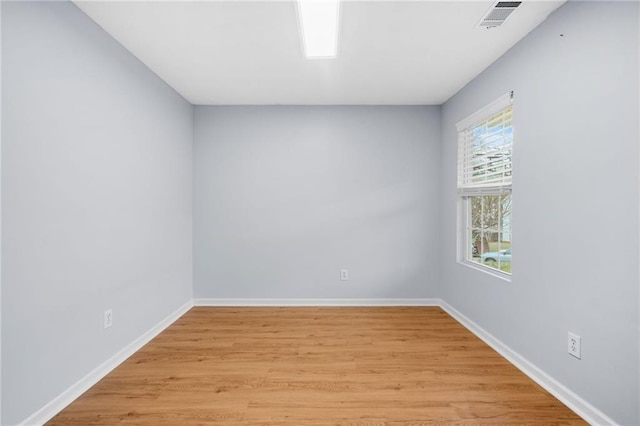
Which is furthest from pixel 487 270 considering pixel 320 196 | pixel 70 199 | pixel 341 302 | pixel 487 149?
pixel 70 199

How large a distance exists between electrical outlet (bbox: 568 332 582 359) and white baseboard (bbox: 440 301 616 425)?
242mm

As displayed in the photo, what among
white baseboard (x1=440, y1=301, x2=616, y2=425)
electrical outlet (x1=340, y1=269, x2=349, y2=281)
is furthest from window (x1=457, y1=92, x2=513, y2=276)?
electrical outlet (x1=340, y1=269, x2=349, y2=281)

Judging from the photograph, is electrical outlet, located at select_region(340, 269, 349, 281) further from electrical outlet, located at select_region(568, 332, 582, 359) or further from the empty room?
electrical outlet, located at select_region(568, 332, 582, 359)

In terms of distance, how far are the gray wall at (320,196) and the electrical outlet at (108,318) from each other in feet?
4.93

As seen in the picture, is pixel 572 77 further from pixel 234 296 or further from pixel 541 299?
pixel 234 296

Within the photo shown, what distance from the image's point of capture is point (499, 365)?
2291 millimetres

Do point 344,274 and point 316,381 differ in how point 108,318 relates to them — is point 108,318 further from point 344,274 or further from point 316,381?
point 344,274

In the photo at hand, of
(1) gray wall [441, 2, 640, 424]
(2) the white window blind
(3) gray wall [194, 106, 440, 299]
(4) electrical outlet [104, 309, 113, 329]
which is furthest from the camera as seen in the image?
(3) gray wall [194, 106, 440, 299]

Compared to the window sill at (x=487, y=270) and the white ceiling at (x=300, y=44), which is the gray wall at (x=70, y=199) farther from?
the window sill at (x=487, y=270)

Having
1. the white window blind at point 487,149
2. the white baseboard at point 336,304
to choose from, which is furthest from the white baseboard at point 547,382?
the white window blind at point 487,149

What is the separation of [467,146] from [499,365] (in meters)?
2.08

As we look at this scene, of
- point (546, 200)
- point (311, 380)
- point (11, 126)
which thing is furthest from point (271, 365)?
point (546, 200)

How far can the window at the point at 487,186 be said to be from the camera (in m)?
2.51

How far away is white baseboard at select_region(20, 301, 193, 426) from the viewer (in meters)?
1.67
